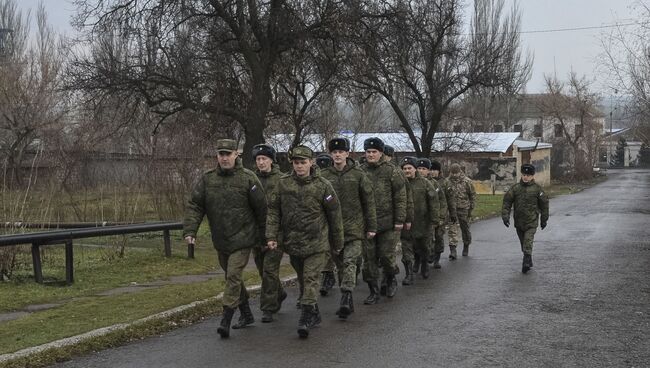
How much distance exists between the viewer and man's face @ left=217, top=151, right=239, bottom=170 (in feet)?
24.8

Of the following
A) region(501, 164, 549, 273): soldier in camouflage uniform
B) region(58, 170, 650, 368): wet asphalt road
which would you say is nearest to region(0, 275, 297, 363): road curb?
region(58, 170, 650, 368): wet asphalt road

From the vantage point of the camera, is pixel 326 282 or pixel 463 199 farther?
pixel 463 199

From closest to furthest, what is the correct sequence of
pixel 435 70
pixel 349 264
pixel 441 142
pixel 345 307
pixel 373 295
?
pixel 345 307, pixel 349 264, pixel 373 295, pixel 435 70, pixel 441 142

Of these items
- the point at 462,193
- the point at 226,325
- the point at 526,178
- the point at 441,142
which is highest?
the point at 441,142

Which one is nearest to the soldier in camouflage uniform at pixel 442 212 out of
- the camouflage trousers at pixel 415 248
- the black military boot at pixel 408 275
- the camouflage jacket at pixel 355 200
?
the camouflage trousers at pixel 415 248

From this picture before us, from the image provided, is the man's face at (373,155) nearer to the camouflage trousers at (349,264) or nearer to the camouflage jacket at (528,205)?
the camouflage trousers at (349,264)

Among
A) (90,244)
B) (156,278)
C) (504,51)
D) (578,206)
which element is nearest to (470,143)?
(504,51)

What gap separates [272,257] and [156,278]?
157 inches

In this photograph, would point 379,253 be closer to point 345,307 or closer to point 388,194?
point 388,194

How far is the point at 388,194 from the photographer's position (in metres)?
9.65

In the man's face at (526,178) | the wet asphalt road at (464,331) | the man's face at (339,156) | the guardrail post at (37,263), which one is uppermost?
the man's face at (339,156)

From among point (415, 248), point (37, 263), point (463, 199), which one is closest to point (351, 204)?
point (415, 248)

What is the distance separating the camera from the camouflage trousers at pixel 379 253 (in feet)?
30.6

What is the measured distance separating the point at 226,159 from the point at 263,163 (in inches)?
50.6
